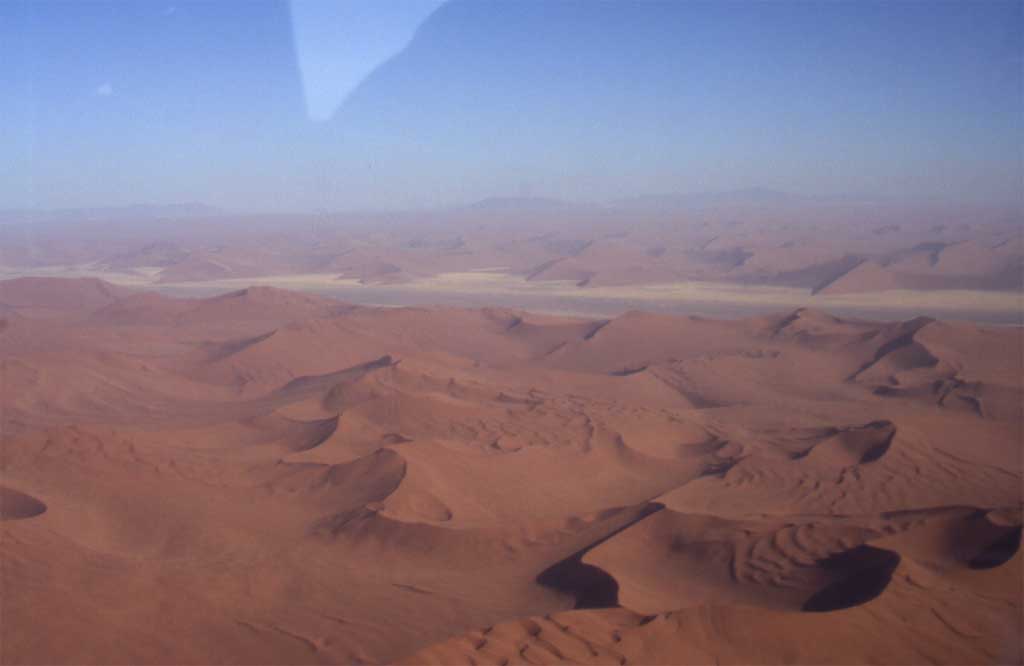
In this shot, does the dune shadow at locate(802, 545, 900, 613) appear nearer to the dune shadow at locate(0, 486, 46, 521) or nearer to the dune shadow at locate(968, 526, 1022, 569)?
the dune shadow at locate(968, 526, 1022, 569)

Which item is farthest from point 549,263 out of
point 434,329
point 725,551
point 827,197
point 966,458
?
point 827,197

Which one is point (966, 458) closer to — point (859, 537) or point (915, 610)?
point (859, 537)

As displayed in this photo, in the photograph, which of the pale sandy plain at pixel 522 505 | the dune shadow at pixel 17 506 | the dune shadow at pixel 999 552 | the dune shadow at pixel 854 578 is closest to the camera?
the pale sandy plain at pixel 522 505

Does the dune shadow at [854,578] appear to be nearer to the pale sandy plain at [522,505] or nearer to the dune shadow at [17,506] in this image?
the pale sandy plain at [522,505]

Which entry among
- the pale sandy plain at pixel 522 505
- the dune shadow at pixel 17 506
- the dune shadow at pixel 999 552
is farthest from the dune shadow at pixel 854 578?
the dune shadow at pixel 17 506

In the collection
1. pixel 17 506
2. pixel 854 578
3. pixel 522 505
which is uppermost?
pixel 17 506

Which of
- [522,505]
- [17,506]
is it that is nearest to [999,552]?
[522,505]

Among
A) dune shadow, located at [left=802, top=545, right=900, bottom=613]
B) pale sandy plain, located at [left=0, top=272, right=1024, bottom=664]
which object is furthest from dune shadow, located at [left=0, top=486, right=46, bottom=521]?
dune shadow, located at [left=802, top=545, right=900, bottom=613]

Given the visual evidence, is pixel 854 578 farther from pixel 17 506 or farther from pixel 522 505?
pixel 17 506
